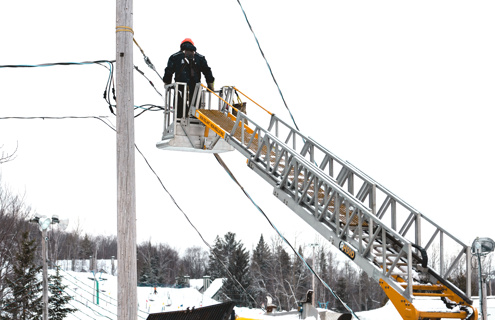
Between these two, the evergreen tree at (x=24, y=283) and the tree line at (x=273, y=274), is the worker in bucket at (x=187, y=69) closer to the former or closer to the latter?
the evergreen tree at (x=24, y=283)

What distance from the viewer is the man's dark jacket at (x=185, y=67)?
46.0 ft

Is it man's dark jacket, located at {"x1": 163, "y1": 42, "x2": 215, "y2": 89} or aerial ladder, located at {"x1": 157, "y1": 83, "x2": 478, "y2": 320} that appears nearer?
aerial ladder, located at {"x1": 157, "y1": 83, "x2": 478, "y2": 320}

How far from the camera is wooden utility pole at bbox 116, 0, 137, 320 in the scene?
7992 mm

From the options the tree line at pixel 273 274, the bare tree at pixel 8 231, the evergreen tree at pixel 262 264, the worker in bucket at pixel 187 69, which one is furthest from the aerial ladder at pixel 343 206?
the evergreen tree at pixel 262 264

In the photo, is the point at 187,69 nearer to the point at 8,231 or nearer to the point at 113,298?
the point at 8,231

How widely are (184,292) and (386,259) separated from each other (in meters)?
69.7

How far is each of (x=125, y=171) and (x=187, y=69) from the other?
6.28 meters

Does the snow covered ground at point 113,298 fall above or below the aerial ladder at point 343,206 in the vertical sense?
below

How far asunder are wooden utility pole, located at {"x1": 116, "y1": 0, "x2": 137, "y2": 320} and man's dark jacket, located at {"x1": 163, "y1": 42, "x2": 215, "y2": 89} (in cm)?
536

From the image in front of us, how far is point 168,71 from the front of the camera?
14070 mm

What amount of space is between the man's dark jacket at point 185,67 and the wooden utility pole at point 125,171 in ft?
17.6

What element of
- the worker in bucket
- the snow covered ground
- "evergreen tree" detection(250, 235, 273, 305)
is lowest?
the snow covered ground

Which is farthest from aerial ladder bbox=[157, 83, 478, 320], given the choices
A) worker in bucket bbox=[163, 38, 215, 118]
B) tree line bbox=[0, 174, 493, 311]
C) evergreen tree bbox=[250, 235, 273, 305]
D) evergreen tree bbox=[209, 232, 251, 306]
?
evergreen tree bbox=[250, 235, 273, 305]

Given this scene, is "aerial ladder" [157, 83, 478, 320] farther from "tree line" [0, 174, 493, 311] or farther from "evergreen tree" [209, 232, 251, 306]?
"evergreen tree" [209, 232, 251, 306]
